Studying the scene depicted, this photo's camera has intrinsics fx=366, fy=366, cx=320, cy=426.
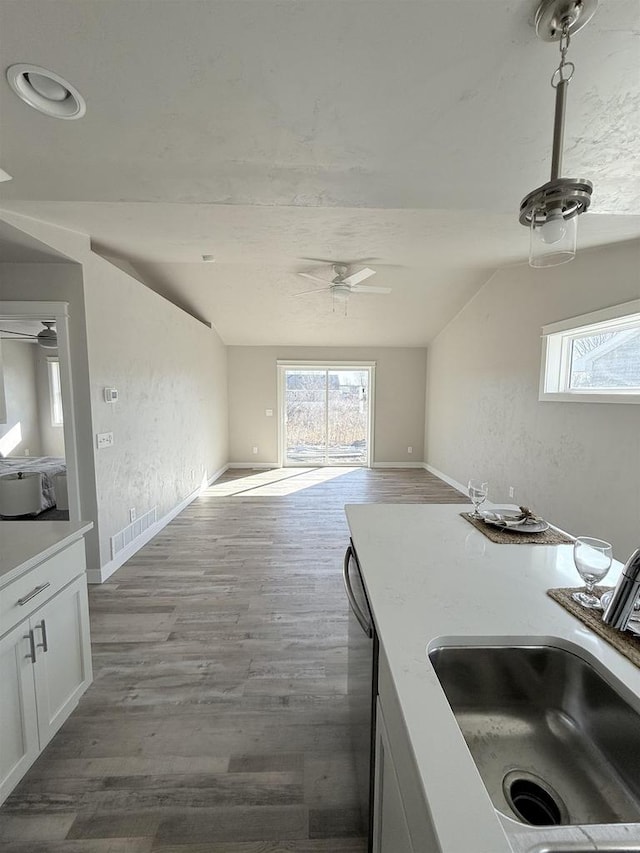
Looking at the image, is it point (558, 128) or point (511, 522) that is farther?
point (511, 522)

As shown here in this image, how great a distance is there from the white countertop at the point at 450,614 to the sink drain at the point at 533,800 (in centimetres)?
26

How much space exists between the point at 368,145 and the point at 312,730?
243 centimetres

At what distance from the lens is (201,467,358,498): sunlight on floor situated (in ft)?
17.9

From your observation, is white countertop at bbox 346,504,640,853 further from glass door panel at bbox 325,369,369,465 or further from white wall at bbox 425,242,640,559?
glass door panel at bbox 325,369,369,465

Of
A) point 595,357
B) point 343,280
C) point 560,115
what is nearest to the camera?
point 560,115

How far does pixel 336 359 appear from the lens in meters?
7.09

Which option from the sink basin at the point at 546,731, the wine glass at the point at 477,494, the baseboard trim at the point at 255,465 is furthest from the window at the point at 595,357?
the baseboard trim at the point at 255,465

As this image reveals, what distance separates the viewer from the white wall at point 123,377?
264cm

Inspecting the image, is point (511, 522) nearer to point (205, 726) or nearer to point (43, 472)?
point (205, 726)

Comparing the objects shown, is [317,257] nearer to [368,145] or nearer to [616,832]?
[368,145]

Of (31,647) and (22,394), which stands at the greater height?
(22,394)

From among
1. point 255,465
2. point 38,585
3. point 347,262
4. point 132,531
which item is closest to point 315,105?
point 38,585

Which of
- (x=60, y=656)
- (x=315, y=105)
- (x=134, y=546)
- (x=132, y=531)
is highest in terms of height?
(x=315, y=105)

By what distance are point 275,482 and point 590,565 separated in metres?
5.30
